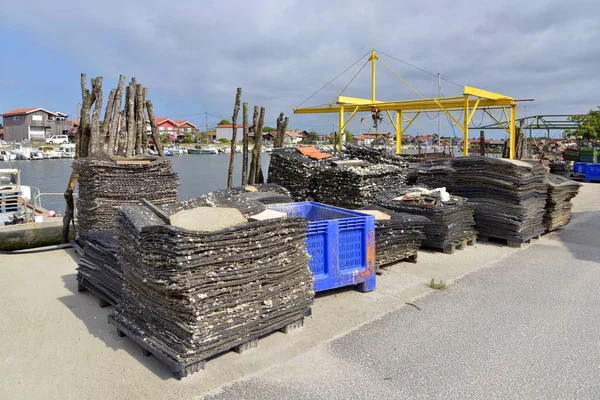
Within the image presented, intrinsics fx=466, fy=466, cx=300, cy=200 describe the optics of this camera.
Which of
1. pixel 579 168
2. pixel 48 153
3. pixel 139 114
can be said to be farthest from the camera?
pixel 48 153

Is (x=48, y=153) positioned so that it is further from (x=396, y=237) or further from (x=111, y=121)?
(x=396, y=237)

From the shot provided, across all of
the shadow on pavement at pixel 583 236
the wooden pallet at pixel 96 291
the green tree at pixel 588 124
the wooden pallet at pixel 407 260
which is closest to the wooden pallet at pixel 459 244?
the wooden pallet at pixel 407 260

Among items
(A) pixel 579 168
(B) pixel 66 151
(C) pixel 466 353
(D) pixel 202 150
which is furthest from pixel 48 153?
(C) pixel 466 353

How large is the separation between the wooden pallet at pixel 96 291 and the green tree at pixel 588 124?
36312 millimetres

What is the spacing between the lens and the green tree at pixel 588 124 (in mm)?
33344

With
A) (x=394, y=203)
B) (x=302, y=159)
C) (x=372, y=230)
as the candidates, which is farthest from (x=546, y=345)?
(x=302, y=159)

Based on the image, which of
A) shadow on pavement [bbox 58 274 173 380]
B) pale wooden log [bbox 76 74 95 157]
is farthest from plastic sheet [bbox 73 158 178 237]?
shadow on pavement [bbox 58 274 173 380]

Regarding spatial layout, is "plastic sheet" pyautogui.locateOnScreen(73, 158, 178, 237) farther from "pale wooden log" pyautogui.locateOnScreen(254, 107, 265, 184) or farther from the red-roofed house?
the red-roofed house

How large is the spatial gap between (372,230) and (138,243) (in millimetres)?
3175

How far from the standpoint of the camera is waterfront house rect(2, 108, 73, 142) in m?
78.4

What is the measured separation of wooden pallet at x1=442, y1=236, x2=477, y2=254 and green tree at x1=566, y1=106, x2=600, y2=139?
98.0ft

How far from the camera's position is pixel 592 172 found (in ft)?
81.8

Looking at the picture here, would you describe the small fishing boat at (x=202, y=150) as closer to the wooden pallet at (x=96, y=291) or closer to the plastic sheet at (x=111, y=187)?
the plastic sheet at (x=111, y=187)

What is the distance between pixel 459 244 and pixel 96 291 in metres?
6.50
